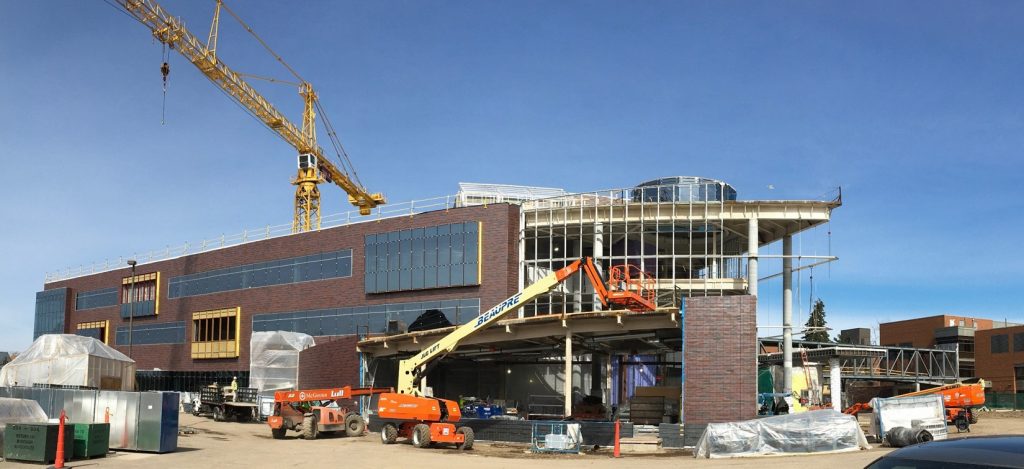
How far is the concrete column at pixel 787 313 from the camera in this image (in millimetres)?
44344

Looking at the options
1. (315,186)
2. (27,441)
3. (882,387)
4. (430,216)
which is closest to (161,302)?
(315,186)

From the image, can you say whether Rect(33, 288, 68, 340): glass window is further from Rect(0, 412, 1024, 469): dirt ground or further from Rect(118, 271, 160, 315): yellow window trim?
Rect(0, 412, 1024, 469): dirt ground

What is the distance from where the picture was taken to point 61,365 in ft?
168

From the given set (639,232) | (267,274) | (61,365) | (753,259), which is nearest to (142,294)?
(267,274)

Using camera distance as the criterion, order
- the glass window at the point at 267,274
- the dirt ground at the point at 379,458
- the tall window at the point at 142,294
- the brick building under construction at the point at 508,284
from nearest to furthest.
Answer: the dirt ground at the point at 379,458
the brick building under construction at the point at 508,284
the glass window at the point at 267,274
the tall window at the point at 142,294

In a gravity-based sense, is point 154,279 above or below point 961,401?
above

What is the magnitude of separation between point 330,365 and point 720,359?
23850 mm

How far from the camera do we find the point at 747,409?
3188cm

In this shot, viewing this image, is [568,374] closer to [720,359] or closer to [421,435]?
[720,359]

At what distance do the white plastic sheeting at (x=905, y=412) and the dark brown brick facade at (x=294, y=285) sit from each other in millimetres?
22513

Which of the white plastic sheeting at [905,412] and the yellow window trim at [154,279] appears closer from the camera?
the white plastic sheeting at [905,412]

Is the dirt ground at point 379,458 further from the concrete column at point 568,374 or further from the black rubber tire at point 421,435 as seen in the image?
the concrete column at point 568,374

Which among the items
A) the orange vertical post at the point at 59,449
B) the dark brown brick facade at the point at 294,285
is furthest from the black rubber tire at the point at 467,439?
the dark brown brick facade at the point at 294,285

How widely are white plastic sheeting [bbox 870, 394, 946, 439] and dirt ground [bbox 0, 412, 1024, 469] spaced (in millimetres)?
2201
